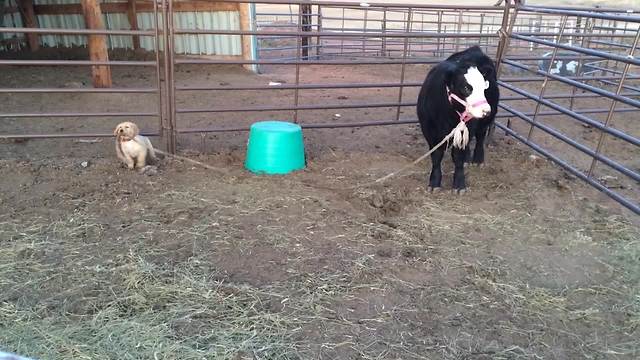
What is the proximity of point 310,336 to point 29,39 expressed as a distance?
11.6m

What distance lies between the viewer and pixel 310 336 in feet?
9.17

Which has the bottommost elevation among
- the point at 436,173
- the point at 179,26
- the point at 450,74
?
the point at 436,173

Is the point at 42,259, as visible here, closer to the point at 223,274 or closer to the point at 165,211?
the point at 165,211

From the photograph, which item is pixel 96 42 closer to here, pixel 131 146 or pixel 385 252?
pixel 131 146

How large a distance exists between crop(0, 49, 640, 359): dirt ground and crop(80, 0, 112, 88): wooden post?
240 centimetres

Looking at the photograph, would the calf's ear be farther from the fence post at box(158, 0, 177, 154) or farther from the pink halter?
the fence post at box(158, 0, 177, 154)

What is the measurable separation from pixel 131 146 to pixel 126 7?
323 inches

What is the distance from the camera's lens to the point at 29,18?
11406mm

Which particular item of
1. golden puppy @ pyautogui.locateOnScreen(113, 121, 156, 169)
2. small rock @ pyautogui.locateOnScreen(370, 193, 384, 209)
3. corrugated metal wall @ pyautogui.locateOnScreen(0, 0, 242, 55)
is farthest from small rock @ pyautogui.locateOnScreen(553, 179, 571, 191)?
corrugated metal wall @ pyautogui.locateOnScreen(0, 0, 242, 55)

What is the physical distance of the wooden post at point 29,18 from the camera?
11.2 m

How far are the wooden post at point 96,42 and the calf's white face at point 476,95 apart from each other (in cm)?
556

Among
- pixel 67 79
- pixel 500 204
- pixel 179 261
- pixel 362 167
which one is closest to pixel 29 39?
pixel 67 79

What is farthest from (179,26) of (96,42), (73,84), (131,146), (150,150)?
(131,146)

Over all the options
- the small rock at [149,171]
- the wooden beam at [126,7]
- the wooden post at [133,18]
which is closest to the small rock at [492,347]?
the small rock at [149,171]
